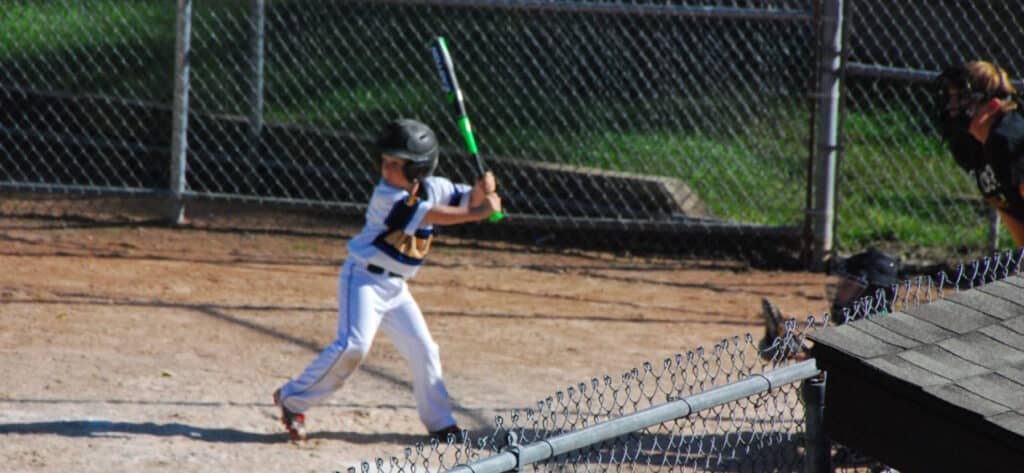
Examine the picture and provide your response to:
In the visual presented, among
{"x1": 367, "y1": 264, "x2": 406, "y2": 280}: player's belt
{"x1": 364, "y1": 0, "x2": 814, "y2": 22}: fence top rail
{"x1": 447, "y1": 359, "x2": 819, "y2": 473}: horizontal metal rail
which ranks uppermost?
{"x1": 364, "y1": 0, "x2": 814, "y2": 22}: fence top rail

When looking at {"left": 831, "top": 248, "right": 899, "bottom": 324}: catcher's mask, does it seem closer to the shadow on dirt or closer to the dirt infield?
the dirt infield

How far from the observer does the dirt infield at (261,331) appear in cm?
586

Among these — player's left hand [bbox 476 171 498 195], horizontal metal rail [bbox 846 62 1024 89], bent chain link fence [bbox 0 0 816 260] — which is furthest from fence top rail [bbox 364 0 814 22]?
player's left hand [bbox 476 171 498 195]

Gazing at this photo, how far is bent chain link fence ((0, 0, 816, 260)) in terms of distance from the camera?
31.8 ft

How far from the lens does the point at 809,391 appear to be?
12.4 feet

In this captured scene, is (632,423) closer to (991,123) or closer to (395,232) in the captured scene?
(395,232)

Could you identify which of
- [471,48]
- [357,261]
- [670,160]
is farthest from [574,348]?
[471,48]

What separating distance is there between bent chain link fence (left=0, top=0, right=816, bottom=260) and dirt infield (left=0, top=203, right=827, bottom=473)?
0.39m

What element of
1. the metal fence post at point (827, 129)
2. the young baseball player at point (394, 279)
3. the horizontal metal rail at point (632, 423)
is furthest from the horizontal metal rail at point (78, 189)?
the horizontal metal rail at point (632, 423)

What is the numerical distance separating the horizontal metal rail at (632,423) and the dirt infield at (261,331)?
2345mm

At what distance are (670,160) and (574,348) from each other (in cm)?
345

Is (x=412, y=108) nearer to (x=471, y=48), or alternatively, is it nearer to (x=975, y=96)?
(x=471, y=48)

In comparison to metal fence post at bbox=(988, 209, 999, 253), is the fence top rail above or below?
above

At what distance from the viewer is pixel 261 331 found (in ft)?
24.5
